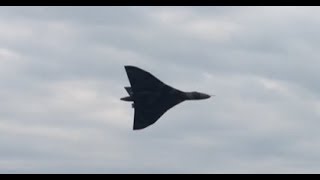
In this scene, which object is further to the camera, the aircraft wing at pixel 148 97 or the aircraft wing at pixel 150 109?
the aircraft wing at pixel 150 109

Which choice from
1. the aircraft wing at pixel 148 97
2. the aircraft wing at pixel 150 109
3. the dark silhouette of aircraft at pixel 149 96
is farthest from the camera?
the aircraft wing at pixel 150 109

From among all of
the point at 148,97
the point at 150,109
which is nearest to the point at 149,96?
the point at 148,97

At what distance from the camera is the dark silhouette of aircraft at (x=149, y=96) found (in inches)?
2712

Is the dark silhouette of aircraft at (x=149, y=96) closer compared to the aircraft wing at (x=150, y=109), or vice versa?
the dark silhouette of aircraft at (x=149, y=96)

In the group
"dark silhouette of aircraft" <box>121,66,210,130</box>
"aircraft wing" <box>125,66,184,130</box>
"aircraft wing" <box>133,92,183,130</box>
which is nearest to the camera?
"dark silhouette of aircraft" <box>121,66,210,130</box>

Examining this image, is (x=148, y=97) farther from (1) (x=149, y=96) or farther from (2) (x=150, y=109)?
(2) (x=150, y=109)

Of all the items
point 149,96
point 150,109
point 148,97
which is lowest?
point 150,109

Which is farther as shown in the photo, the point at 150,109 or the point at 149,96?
the point at 150,109

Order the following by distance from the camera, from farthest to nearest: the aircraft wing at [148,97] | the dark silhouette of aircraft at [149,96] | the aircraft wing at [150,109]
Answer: the aircraft wing at [150,109] → the aircraft wing at [148,97] → the dark silhouette of aircraft at [149,96]

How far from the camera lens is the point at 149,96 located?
70000 millimetres

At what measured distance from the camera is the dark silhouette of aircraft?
68.9 m
